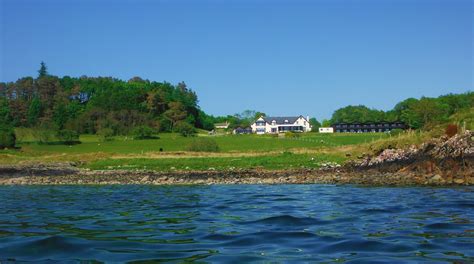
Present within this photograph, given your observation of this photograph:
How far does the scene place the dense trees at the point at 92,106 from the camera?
427 ft

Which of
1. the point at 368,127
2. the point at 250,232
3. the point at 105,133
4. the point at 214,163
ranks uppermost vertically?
the point at 368,127

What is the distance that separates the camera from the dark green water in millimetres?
8828

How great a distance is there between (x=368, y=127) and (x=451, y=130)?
141063 mm

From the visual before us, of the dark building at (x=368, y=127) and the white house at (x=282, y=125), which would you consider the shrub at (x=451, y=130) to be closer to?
the dark building at (x=368, y=127)

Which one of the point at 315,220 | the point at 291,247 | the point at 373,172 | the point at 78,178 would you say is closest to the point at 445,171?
the point at 373,172

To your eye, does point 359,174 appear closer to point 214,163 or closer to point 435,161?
point 435,161

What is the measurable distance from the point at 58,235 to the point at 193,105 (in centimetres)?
16967

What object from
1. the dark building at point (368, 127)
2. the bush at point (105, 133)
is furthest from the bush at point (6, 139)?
the dark building at point (368, 127)

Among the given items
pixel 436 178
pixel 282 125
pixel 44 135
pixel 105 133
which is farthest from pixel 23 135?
pixel 282 125

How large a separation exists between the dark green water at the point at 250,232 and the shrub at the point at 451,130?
74.5ft

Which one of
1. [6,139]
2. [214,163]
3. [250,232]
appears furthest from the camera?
[6,139]

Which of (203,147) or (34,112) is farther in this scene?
(34,112)

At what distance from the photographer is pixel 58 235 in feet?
36.7

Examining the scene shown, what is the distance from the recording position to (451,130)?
129 feet
